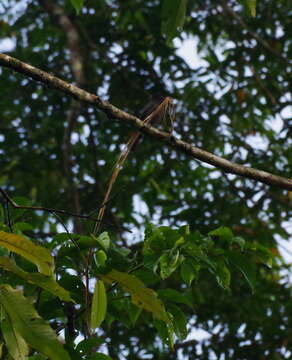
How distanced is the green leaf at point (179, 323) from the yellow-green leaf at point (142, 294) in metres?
0.55

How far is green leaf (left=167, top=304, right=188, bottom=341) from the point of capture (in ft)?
6.45

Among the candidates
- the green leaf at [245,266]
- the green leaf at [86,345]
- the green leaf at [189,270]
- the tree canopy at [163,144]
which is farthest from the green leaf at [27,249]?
the tree canopy at [163,144]

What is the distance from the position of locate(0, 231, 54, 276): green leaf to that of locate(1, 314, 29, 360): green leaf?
0.12 m

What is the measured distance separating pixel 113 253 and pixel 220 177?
2.71 meters

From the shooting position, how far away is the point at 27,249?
1368 millimetres

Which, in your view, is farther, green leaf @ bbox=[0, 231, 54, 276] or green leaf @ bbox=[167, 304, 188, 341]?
green leaf @ bbox=[167, 304, 188, 341]

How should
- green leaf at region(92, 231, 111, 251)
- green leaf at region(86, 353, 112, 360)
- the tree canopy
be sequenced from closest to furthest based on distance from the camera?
1. green leaf at region(86, 353, 112, 360)
2. green leaf at region(92, 231, 111, 251)
3. the tree canopy

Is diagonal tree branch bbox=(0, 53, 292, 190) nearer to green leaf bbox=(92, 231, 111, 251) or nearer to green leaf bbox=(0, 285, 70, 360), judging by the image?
Answer: green leaf bbox=(92, 231, 111, 251)

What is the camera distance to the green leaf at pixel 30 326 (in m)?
1.33

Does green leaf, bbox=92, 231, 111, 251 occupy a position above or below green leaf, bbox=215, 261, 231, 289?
above

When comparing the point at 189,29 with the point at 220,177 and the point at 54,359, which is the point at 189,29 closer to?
the point at 220,177

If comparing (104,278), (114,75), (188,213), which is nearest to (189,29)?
(114,75)

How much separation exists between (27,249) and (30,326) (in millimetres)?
153

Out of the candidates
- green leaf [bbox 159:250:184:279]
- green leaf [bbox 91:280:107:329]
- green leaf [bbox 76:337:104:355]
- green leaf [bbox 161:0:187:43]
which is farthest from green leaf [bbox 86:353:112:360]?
green leaf [bbox 161:0:187:43]
